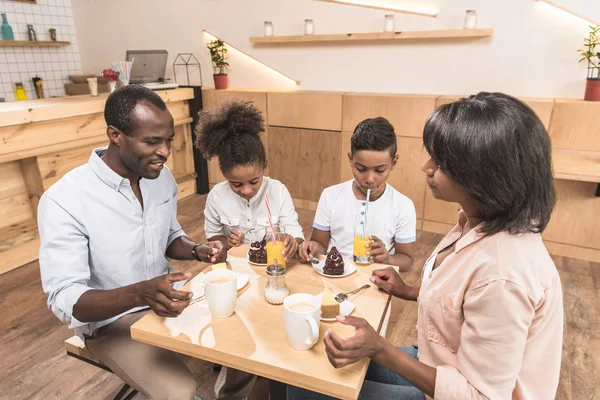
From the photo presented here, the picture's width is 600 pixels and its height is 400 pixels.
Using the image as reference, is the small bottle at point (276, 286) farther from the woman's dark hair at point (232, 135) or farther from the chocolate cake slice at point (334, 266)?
the woman's dark hair at point (232, 135)

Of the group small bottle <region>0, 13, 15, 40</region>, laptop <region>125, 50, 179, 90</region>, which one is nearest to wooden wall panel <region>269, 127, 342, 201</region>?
laptop <region>125, 50, 179, 90</region>

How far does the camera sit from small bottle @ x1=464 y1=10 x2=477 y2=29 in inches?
125

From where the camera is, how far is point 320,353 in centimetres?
95

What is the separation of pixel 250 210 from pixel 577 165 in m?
2.13

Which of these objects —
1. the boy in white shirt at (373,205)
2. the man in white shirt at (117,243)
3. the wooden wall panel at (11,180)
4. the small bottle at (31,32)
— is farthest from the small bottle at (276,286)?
the small bottle at (31,32)

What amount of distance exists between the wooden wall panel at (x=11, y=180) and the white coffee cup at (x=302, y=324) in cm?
278

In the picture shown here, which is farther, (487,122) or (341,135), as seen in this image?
(341,135)

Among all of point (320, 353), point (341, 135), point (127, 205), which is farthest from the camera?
point (341, 135)

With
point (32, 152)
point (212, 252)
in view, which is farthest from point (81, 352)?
point (32, 152)

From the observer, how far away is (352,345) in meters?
0.87

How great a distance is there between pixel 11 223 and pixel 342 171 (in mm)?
Answer: 2601

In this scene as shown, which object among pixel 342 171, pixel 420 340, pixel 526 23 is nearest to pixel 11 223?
pixel 342 171

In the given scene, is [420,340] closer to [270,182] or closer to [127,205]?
[127,205]

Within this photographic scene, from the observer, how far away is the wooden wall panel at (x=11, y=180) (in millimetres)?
2871
